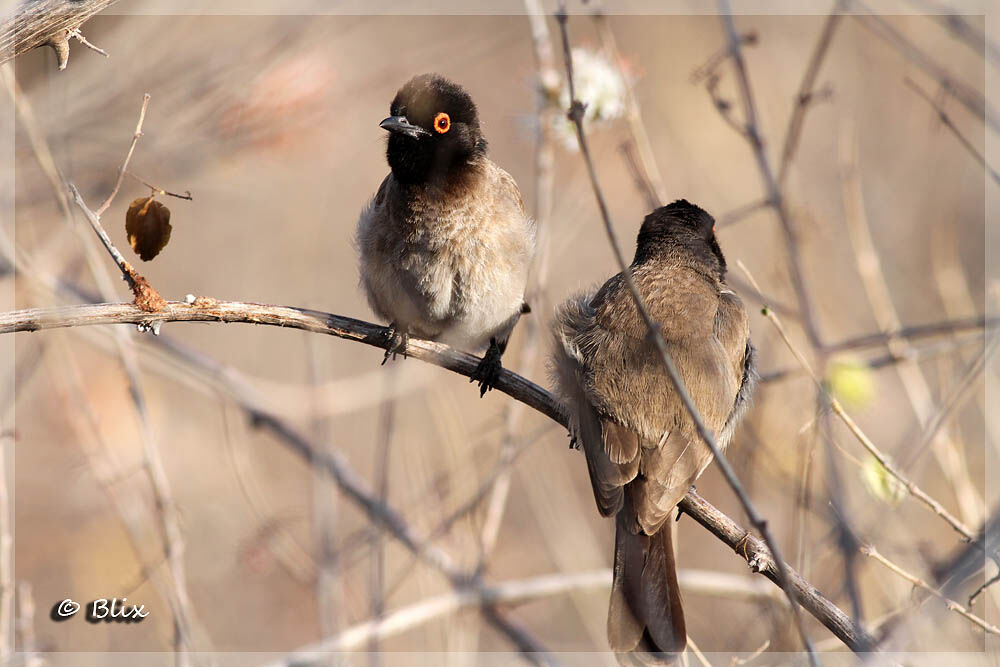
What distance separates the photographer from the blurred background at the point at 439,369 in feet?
12.0

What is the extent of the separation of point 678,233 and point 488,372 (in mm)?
1119

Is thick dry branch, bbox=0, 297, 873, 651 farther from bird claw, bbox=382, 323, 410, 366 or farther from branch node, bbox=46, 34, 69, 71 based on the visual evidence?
branch node, bbox=46, 34, 69, 71

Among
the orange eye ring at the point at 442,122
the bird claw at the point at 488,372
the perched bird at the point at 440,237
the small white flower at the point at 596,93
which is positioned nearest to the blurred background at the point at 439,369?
the small white flower at the point at 596,93

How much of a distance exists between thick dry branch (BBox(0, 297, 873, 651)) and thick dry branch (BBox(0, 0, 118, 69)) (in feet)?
2.63

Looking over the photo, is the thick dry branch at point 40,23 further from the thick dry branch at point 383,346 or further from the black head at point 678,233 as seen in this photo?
the black head at point 678,233

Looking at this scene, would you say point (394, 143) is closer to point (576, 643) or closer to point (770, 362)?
point (770, 362)

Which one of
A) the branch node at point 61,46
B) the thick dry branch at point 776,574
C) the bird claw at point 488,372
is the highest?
the branch node at point 61,46

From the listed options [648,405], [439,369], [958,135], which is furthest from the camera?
[439,369]

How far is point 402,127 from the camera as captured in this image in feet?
14.4

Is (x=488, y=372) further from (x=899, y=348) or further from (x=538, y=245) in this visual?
(x=899, y=348)

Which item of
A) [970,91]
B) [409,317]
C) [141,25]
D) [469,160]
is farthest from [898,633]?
[141,25]

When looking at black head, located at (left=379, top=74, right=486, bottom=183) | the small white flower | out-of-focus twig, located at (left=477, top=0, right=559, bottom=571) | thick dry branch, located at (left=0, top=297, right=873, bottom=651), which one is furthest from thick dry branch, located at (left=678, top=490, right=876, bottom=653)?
black head, located at (left=379, top=74, right=486, bottom=183)

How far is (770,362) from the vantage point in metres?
4.79

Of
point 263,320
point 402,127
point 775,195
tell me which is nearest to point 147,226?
point 263,320
